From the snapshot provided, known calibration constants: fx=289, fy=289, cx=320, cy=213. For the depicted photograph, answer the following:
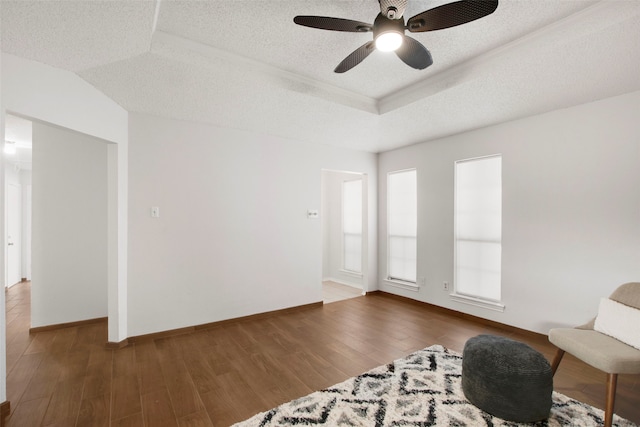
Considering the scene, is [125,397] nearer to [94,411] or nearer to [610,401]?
[94,411]

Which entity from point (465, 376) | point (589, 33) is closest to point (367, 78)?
point (589, 33)

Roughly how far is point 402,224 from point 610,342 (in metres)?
3.22

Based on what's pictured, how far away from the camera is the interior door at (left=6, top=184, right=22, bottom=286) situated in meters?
5.73

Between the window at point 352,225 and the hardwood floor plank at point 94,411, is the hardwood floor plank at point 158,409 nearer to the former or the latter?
the hardwood floor plank at point 94,411

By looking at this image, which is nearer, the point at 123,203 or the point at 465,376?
the point at 465,376

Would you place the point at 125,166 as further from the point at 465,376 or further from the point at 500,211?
the point at 500,211

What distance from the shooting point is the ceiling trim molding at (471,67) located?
1.95 meters

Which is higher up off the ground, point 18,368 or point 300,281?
point 300,281

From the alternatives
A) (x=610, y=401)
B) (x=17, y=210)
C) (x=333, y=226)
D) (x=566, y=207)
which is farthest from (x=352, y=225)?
(x=17, y=210)

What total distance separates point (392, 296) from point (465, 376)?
2994 millimetres

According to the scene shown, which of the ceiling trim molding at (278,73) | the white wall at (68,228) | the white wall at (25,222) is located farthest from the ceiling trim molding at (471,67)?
the white wall at (25,222)

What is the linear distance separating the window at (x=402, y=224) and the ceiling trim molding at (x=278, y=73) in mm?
1966

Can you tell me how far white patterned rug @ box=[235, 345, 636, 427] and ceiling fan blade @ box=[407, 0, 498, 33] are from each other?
2547mm

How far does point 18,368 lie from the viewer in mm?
2695
